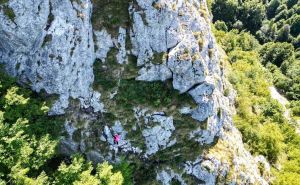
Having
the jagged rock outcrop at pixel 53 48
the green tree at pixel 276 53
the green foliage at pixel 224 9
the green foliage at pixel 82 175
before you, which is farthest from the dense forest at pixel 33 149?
the green foliage at pixel 224 9

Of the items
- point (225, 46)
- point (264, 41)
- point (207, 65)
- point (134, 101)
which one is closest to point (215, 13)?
point (264, 41)

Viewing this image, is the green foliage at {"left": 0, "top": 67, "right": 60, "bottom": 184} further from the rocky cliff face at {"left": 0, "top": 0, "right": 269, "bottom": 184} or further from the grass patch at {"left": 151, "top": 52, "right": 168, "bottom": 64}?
the grass patch at {"left": 151, "top": 52, "right": 168, "bottom": 64}

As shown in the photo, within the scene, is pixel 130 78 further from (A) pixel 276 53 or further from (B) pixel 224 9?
(B) pixel 224 9

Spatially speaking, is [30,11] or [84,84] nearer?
[30,11]

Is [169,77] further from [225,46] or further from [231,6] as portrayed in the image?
[231,6]

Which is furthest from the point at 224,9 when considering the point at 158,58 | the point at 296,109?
the point at 158,58

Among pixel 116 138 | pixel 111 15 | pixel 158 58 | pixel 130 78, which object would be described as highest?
pixel 111 15
